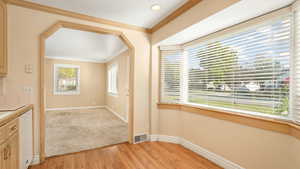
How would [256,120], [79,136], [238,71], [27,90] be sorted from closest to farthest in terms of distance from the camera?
[256,120], [238,71], [27,90], [79,136]

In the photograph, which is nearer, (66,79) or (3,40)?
(3,40)

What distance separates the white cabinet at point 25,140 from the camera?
5.41 feet

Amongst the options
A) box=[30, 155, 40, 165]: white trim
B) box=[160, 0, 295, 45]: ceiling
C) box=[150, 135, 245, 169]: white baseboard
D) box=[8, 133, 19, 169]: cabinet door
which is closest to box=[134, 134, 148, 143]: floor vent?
box=[150, 135, 245, 169]: white baseboard

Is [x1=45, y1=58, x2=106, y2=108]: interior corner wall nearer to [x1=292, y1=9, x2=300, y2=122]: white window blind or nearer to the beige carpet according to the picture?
the beige carpet

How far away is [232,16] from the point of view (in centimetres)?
170

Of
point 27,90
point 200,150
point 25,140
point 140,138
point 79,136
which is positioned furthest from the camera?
point 79,136

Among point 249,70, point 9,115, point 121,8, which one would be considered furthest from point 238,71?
point 9,115

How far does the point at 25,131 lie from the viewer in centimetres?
180

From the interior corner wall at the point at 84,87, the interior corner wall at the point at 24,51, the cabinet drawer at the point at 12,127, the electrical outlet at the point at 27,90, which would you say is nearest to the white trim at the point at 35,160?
the interior corner wall at the point at 24,51

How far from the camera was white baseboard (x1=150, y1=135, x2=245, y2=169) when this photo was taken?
6.38 feet

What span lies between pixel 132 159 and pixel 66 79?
227 inches

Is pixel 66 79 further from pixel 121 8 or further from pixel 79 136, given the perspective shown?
pixel 121 8

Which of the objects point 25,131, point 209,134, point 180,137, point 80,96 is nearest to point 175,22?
point 209,134

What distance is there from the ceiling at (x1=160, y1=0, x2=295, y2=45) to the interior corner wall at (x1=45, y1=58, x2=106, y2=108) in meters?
5.58
